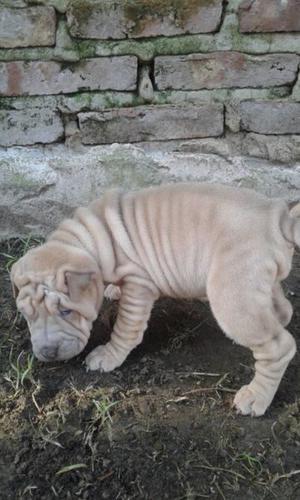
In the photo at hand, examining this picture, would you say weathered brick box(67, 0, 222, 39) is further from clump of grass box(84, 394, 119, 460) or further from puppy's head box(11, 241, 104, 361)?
clump of grass box(84, 394, 119, 460)

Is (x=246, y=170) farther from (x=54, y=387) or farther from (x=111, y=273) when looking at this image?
(x=54, y=387)

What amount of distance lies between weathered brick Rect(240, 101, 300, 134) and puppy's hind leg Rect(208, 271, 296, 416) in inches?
51.9

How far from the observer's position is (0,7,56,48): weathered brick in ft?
10.9

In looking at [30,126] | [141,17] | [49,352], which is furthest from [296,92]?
[49,352]

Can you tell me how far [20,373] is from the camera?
9.38 ft

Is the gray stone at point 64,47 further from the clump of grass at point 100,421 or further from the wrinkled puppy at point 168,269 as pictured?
the clump of grass at point 100,421

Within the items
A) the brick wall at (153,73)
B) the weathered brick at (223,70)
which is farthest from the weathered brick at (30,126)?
the weathered brick at (223,70)

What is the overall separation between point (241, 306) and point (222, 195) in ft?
1.69

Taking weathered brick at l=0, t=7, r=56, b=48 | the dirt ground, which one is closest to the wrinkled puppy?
the dirt ground

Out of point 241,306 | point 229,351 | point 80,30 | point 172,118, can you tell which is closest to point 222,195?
point 241,306

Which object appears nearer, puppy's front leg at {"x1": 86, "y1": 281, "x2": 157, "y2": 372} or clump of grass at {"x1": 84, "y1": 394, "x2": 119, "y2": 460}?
clump of grass at {"x1": 84, "y1": 394, "x2": 119, "y2": 460}

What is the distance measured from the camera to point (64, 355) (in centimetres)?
267

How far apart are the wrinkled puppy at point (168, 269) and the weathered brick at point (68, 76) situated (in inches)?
33.3

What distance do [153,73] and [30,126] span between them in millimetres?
743
